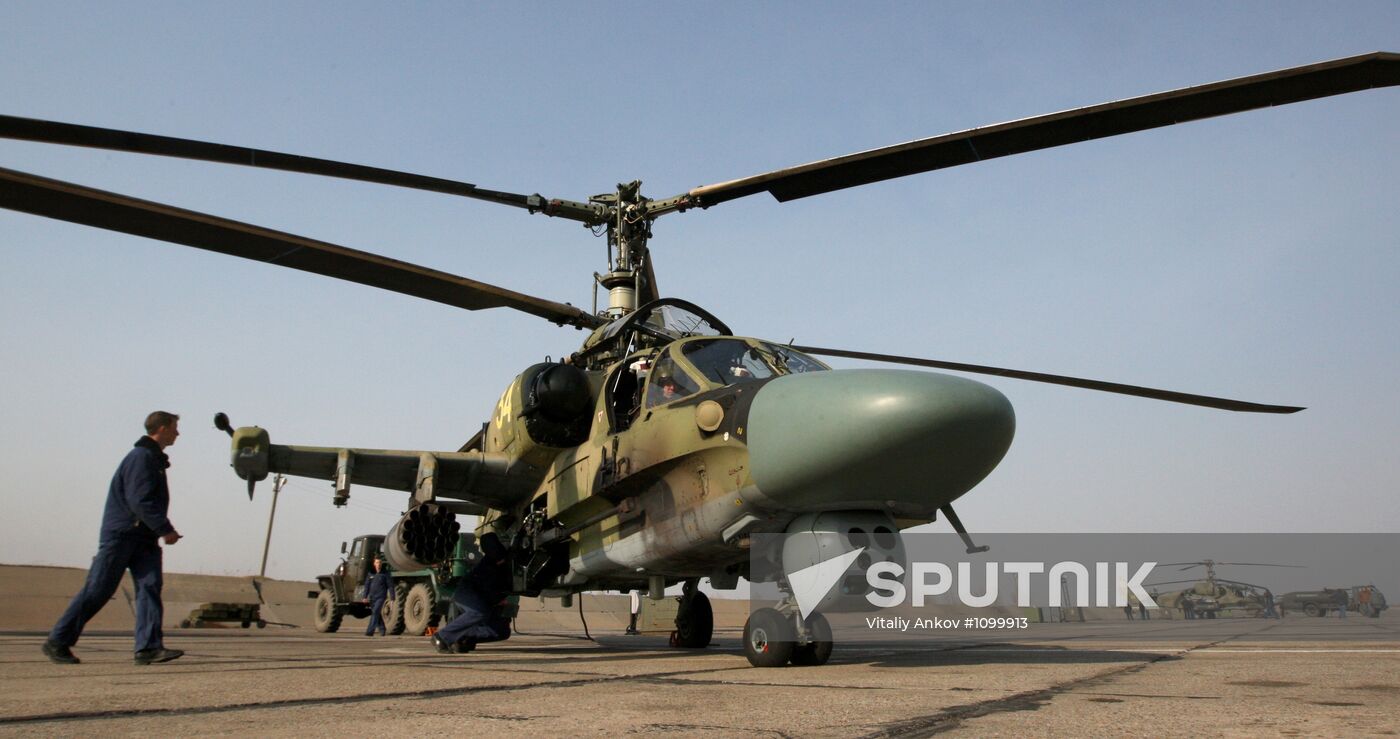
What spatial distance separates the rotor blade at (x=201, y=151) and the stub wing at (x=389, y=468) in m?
3.00

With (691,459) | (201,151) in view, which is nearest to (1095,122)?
(691,459)

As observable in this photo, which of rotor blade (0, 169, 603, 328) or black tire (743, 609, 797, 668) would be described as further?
black tire (743, 609, 797, 668)

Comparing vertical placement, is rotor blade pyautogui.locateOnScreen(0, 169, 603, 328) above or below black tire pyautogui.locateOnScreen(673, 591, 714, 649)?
above

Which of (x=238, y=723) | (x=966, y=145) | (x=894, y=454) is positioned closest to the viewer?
(x=238, y=723)

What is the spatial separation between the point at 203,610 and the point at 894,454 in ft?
66.7

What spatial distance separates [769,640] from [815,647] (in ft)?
1.20

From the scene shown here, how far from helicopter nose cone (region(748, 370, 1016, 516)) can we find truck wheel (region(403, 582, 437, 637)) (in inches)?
414

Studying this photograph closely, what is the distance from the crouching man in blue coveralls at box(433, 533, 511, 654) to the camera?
25.4ft

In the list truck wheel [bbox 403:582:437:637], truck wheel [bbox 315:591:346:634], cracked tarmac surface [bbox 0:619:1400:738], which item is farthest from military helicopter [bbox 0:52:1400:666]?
truck wheel [bbox 315:591:346:634]

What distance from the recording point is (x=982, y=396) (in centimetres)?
566

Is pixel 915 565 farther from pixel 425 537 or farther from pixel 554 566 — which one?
pixel 425 537

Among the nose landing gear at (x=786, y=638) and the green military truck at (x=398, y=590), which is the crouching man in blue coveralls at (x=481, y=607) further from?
the nose landing gear at (x=786, y=638)

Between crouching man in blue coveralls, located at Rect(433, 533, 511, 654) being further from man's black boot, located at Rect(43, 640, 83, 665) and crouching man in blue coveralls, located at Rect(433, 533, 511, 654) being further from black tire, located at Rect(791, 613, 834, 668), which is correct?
black tire, located at Rect(791, 613, 834, 668)

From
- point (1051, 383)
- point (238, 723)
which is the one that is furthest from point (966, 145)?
point (238, 723)
